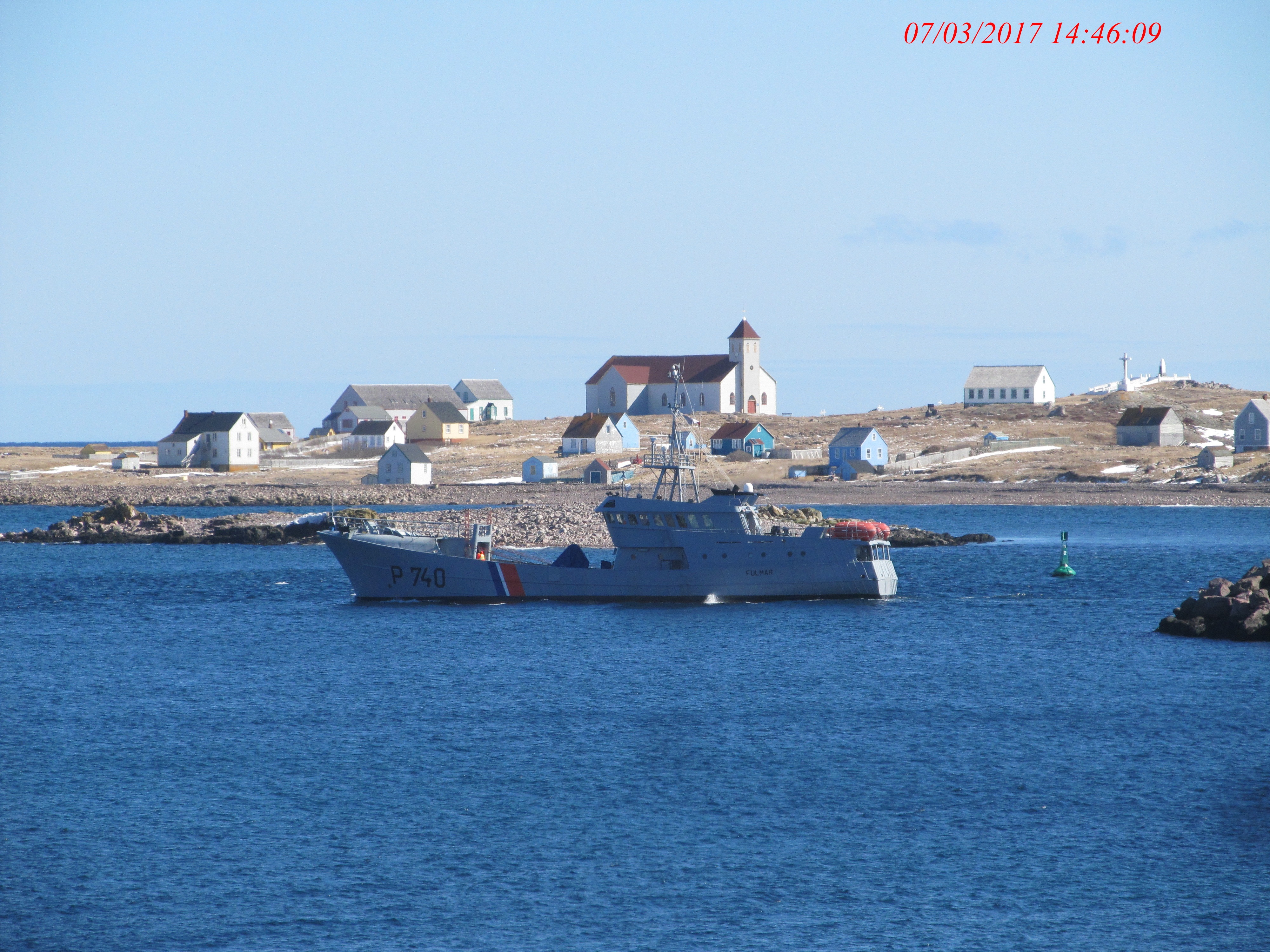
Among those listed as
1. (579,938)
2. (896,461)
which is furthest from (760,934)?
(896,461)

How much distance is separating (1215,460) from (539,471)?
57.4 m

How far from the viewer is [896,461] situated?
396 feet

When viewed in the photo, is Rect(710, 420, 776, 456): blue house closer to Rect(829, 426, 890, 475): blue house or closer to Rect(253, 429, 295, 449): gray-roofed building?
Rect(829, 426, 890, 475): blue house

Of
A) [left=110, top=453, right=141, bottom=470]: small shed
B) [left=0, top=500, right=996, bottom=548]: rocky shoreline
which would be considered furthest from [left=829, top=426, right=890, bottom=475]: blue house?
[left=110, top=453, right=141, bottom=470]: small shed

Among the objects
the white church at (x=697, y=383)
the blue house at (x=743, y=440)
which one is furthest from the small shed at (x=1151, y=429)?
the white church at (x=697, y=383)

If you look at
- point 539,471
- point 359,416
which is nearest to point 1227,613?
point 539,471

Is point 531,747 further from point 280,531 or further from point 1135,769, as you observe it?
point 280,531

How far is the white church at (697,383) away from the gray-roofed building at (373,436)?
2628cm

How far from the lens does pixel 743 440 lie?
13362 cm

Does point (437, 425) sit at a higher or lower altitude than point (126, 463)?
higher

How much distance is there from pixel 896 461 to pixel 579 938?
106662mm

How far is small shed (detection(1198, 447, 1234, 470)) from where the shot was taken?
10756cm

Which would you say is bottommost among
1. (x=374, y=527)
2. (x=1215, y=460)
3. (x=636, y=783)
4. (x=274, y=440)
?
(x=636, y=783)

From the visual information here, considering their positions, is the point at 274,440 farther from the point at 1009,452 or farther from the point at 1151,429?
the point at 1151,429
